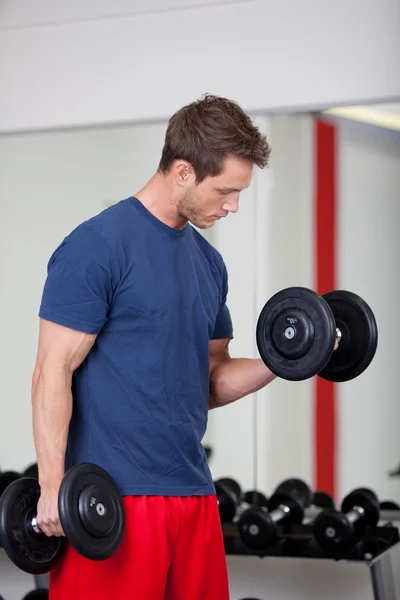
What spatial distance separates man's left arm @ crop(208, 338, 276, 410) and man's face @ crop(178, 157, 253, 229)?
1.07ft

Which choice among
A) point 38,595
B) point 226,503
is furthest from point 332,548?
point 38,595

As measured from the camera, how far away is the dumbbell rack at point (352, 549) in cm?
246

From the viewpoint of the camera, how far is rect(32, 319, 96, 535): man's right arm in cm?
151

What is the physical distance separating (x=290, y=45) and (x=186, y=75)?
0.37m

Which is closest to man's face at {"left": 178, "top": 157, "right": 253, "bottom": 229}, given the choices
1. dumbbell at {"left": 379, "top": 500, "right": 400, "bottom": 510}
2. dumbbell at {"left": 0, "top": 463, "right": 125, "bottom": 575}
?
dumbbell at {"left": 0, "top": 463, "right": 125, "bottom": 575}

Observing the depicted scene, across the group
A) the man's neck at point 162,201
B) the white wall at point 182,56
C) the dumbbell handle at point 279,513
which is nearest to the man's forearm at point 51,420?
the man's neck at point 162,201

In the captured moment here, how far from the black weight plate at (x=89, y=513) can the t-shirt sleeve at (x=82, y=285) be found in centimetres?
25

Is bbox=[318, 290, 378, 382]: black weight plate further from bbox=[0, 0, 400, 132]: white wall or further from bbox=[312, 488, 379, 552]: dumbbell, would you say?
bbox=[0, 0, 400, 132]: white wall

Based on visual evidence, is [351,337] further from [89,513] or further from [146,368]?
[89,513]

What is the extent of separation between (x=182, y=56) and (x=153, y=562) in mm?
1998

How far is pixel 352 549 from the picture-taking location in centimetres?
251

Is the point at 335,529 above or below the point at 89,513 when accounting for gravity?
below

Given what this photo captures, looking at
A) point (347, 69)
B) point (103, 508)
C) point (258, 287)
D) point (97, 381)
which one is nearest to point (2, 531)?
point (103, 508)

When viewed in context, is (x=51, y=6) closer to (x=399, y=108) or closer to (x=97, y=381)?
(x=399, y=108)
